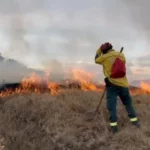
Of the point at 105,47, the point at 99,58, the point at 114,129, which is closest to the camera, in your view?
the point at 114,129

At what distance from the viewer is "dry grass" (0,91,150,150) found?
1061 centimetres

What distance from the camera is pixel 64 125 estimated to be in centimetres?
1147

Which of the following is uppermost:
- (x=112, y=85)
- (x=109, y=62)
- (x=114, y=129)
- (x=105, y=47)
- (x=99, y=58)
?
(x=105, y=47)

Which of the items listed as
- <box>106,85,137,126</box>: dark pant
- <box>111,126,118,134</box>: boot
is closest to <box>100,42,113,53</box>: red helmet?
<box>106,85,137,126</box>: dark pant

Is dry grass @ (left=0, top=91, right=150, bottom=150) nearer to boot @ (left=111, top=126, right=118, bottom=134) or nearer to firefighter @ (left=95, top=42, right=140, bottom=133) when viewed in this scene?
boot @ (left=111, top=126, right=118, bottom=134)

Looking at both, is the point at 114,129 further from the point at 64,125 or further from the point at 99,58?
the point at 99,58

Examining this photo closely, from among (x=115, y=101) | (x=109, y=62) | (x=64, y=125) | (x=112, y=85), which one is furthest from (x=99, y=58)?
(x=64, y=125)

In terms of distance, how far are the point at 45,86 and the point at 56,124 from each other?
3.98m

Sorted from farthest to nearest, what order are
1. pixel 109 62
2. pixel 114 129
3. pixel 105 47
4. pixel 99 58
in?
pixel 105 47
pixel 99 58
pixel 109 62
pixel 114 129

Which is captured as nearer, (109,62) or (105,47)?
(109,62)

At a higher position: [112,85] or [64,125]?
[112,85]

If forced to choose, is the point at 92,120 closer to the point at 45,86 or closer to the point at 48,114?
the point at 48,114

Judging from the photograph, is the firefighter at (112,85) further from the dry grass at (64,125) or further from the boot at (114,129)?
the dry grass at (64,125)

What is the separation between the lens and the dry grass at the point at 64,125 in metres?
10.6
